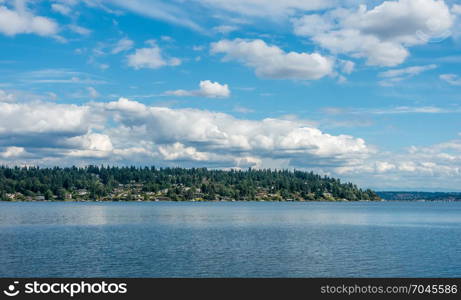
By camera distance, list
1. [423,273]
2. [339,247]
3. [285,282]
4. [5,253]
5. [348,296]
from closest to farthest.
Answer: [348,296] < [285,282] < [423,273] < [5,253] < [339,247]

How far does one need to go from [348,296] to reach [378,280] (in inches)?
658

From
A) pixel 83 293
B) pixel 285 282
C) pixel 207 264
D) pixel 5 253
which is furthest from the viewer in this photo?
pixel 5 253

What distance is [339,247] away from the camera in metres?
100

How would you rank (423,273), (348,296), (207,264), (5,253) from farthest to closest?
(5,253)
(207,264)
(423,273)
(348,296)

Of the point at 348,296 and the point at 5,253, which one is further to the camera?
the point at 5,253

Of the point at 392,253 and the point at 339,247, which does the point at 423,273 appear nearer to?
the point at 392,253

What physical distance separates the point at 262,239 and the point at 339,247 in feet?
71.5

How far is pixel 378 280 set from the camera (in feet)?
213

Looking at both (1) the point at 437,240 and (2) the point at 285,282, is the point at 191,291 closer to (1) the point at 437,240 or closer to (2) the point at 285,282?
(2) the point at 285,282

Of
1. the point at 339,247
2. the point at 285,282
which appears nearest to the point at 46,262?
the point at 285,282

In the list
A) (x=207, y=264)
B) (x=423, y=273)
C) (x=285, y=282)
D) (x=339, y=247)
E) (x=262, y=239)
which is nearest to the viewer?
(x=285, y=282)

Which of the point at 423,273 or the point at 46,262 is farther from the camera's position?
the point at 46,262

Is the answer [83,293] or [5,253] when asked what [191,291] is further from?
[5,253]

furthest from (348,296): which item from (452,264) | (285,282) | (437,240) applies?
(437,240)
